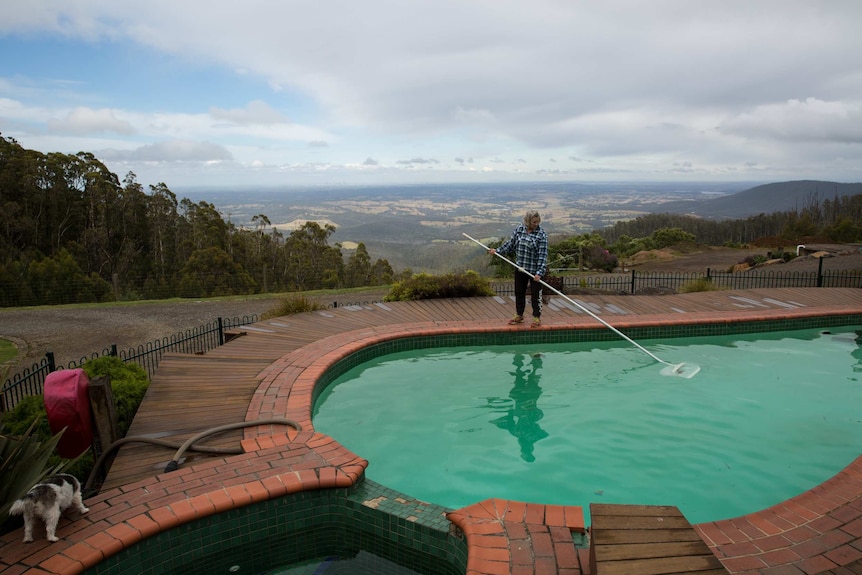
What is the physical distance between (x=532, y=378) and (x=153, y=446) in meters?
4.40

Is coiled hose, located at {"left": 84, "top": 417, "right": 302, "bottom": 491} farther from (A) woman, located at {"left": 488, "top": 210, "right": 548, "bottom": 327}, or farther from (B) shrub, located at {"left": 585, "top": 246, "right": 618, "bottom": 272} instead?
(B) shrub, located at {"left": 585, "top": 246, "right": 618, "bottom": 272}

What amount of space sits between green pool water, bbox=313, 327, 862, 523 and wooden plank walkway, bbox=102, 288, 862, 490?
31.0 inches

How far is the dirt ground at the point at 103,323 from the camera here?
9875 millimetres

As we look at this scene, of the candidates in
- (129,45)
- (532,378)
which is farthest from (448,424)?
(129,45)

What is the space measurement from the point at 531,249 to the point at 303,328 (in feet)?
11.4

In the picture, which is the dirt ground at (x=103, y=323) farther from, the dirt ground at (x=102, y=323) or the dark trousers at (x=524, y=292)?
the dark trousers at (x=524, y=292)

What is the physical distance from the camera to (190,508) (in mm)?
3225

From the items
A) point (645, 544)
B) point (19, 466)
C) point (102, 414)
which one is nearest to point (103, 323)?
point (102, 414)

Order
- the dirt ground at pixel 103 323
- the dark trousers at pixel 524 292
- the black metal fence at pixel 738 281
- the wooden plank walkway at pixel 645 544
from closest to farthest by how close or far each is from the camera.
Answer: the wooden plank walkway at pixel 645 544, the dark trousers at pixel 524 292, the dirt ground at pixel 103 323, the black metal fence at pixel 738 281

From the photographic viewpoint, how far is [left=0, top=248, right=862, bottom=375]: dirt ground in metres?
9.88

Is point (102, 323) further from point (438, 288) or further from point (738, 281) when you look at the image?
point (738, 281)

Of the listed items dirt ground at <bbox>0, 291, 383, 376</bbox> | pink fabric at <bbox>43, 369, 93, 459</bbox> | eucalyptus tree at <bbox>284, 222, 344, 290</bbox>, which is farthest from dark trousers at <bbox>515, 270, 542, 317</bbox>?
eucalyptus tree at <bbox>284, 222, 344, 290</bbox>

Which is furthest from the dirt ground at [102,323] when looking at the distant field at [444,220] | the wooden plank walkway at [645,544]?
the distant field at [444,220]

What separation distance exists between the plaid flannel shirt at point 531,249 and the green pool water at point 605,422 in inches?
47.2
